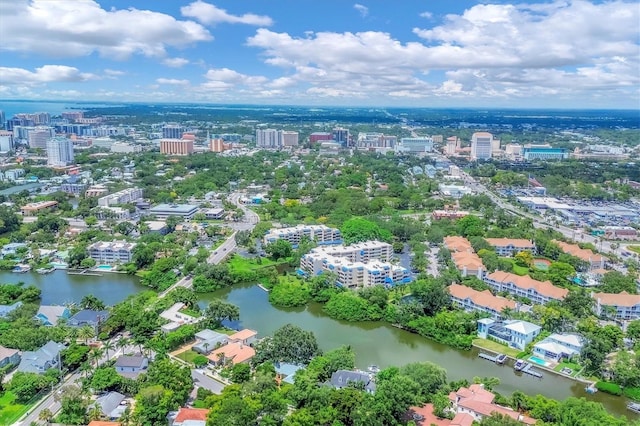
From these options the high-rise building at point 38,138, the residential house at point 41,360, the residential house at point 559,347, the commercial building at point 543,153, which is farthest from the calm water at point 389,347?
the high-rise building at point 38,138

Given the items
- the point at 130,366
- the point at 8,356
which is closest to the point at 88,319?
the point at 8,356

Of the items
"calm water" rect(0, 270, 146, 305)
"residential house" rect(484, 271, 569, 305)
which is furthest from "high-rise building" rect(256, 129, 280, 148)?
"residential house" rect(484, 271, 569, 305)

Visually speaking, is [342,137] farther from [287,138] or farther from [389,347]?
[389,347]

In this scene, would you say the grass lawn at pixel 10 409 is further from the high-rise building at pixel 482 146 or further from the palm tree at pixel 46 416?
the high-rise building at pixel 482 146

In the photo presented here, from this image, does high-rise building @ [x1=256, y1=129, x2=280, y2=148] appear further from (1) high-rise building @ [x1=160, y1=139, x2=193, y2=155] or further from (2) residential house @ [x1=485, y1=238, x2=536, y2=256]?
(2) residential house @ [x1=485, y1=238, x2=536, y2=256]

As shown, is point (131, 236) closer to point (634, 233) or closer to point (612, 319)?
point (612, 319)

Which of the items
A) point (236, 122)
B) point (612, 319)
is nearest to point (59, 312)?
point (612, 319)
